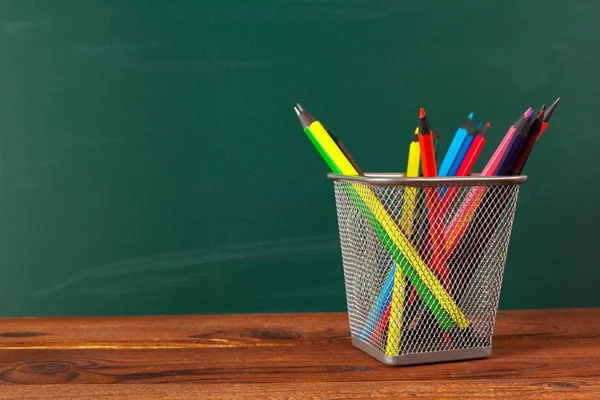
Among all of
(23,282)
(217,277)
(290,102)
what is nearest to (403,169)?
(290,102)

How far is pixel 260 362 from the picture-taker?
610 millimetres

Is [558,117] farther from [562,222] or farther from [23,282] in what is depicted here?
[23,282]

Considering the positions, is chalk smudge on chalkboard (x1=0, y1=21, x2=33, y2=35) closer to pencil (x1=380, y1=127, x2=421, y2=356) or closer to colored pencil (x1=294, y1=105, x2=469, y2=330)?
colored pencil (x1=294, y1=105, x2=469, y2=330)

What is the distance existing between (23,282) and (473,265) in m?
0.60

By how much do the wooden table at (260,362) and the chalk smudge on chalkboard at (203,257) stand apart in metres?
0.14

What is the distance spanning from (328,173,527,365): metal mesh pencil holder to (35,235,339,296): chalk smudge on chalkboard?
10.9 inches

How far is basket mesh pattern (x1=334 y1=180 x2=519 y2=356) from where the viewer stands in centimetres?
60

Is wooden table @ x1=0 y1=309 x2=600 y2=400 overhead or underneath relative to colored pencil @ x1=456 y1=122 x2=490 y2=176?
underneath

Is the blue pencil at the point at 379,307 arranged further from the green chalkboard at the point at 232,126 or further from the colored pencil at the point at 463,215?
the green chalkboard at the point at 232,126

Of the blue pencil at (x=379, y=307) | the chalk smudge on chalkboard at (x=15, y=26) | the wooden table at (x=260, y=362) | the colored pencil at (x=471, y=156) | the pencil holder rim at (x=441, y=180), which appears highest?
the chalk smudge on chalkboard at (x=15, y=26)

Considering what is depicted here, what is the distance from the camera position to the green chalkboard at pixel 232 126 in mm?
885

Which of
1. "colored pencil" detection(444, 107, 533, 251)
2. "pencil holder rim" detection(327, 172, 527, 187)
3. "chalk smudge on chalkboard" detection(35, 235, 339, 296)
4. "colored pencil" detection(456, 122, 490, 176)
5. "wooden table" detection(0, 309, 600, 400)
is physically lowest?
"wooden table" detection(0, 309, 600, 400)

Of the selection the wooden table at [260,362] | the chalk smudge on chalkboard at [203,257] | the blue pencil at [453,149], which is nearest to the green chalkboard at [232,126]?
the chalk smudge on chalkboard at [203,257]

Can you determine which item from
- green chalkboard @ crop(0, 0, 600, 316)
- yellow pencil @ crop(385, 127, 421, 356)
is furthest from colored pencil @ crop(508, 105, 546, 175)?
green chalkboard @ crop(0, 0, 600, 316)
